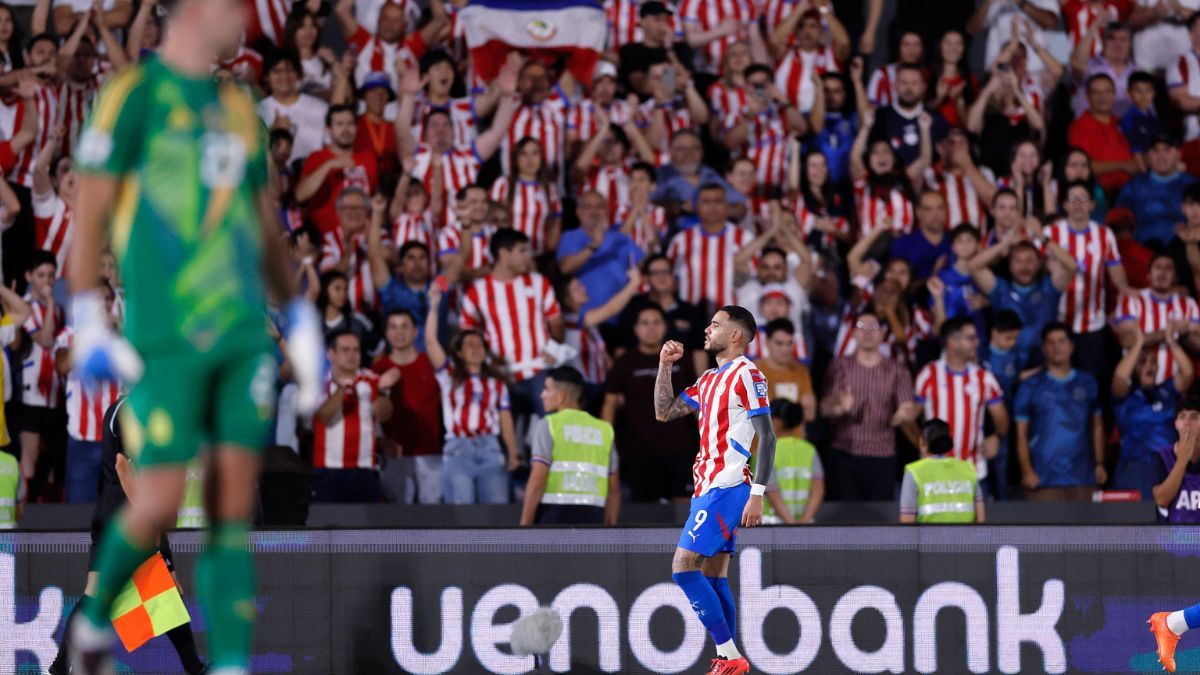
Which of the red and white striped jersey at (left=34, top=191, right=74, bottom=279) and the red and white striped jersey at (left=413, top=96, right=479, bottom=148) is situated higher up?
the red and white striped jersey at (left=413, top=96, right=479, bottom=148)

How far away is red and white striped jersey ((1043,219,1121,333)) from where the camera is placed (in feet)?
46.1

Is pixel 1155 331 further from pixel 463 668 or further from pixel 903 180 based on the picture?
pixel 463 668

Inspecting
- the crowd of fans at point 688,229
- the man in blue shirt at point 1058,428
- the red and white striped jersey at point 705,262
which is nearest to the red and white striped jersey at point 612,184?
the crowd of fans at point 688,229

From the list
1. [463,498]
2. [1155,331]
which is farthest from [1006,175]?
[463,498]

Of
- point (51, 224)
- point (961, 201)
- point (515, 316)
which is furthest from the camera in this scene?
point (961, 201)

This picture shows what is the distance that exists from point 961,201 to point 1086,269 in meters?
1.41

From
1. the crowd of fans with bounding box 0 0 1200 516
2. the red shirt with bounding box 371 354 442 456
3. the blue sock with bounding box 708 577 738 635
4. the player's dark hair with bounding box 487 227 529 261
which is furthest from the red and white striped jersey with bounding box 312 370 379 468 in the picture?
the blue sock with bounding box 708 577 738 635

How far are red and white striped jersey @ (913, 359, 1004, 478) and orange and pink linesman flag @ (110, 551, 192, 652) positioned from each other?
6343mm

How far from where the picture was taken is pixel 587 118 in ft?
49.4

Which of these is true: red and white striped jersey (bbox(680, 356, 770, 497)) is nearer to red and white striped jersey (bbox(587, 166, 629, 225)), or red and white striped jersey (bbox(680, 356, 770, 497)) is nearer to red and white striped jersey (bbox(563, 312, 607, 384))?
red and white striped jersey (bbox(563, 312, 607, 384))

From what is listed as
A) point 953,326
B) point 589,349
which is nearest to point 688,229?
point 589,349

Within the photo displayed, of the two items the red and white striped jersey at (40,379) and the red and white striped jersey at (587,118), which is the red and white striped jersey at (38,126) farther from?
the red and white striped jersey at (587,118)

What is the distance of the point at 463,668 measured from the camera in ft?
33.1

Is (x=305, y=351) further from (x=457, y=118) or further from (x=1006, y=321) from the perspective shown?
(x=457, y=118)
